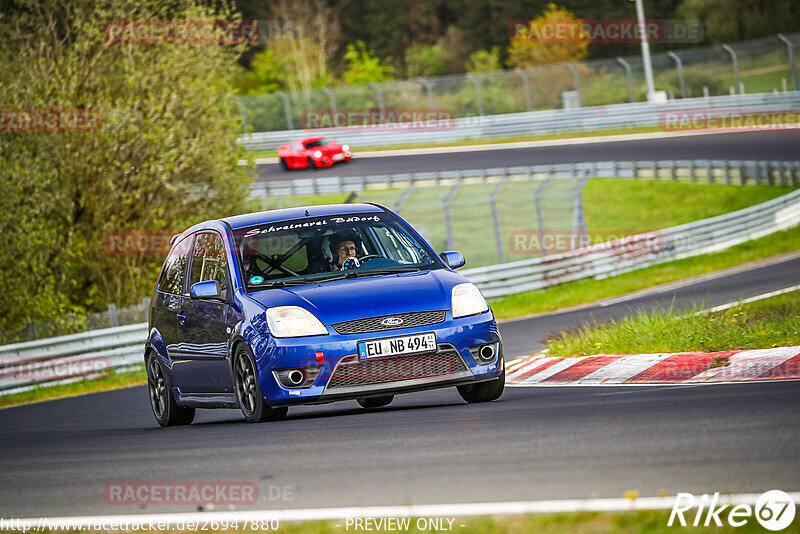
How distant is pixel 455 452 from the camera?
6293 millimetres

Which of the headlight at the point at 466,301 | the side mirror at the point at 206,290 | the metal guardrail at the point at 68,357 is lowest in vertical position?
the metal guardrail at the point at 68,357

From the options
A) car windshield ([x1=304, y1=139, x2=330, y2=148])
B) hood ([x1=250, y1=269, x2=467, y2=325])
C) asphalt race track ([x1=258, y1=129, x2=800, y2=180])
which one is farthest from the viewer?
car windshield ([x1=304, y1=139, x2=330, y2=148])

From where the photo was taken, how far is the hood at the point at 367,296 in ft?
26.7

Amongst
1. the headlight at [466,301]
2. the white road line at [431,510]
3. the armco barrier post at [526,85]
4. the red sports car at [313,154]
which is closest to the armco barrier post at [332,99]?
the red sports car at [313,154]

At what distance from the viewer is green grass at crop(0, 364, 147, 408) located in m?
18.6

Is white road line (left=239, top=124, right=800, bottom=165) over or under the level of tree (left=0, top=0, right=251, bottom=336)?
under

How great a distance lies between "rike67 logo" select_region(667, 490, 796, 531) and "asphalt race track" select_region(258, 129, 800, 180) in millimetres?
33790

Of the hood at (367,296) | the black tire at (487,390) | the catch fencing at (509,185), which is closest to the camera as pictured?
the hood at (367,296)

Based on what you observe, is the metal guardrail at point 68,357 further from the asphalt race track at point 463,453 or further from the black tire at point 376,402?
the black tire at point 376,402

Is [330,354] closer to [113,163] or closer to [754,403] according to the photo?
[754,403]

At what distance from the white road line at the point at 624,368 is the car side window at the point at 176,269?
3497 mm

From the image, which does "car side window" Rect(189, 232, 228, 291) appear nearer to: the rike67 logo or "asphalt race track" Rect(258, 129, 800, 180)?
the rike67 logo

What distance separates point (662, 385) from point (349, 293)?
2471mm

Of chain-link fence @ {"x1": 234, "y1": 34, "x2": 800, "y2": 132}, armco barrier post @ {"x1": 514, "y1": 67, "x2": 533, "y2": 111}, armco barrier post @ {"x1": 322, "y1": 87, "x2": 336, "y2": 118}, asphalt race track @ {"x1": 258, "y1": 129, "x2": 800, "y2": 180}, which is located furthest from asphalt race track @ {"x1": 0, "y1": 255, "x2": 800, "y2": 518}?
armco barrier post @ {"x1": 322, "y1": 87, "x2": 336, "y2": 118}
